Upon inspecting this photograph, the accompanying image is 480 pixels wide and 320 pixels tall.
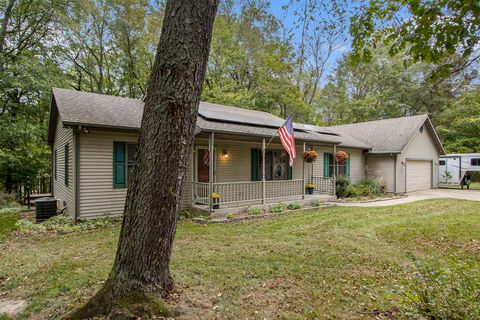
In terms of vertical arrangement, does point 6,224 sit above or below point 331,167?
below

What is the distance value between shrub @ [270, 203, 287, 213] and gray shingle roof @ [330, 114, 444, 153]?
8.91 meters

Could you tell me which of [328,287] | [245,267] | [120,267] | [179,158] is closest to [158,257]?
[120,267]

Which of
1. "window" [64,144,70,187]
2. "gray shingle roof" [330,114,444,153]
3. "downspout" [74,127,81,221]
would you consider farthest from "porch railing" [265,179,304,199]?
"gray shingle roof" [330,114,444,153]

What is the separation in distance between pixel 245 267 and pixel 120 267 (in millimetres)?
2105

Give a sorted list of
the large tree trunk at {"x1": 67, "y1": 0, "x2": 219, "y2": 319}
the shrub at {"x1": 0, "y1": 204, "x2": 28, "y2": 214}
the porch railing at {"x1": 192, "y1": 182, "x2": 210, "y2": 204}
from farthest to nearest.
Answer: the shrub at {"x1": 0, "y1": 204, "x2": 28, "y2": 214}, the porch railing at {"x1": 192, "y1": 182, "x2": 210, "y2": 204}, the large tree trunk at {"x1": 67, "y1": 0, "x2": 219, "y2": 319}

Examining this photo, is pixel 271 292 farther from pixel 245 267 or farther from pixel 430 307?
pixel 430 307

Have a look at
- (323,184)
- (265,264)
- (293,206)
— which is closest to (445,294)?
(265,264)

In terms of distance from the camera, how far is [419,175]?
1692 cm

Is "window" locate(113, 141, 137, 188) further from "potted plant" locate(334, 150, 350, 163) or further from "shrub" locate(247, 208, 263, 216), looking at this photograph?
"potted plant" locate(334, 150, 350, 163)

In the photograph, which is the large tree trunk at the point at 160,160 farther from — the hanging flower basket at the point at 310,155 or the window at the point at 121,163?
the hanging flower basket at the point at 310,155

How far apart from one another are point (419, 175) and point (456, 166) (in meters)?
3.93

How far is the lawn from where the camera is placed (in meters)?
3.10

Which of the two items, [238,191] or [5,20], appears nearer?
[238,191]

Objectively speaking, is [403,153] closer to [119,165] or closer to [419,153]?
[419,153]
